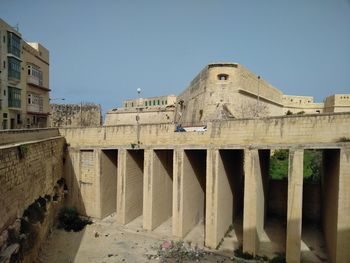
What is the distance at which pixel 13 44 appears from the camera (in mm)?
20266

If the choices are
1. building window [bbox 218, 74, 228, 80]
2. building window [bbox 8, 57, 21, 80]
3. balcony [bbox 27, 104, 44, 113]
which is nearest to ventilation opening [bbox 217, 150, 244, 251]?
building window [bbox 218, 74, 228, 80]

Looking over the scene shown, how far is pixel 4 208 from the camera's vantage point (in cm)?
965

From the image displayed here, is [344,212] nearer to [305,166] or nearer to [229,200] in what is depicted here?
[229,200]

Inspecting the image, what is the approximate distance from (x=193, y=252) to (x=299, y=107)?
34193mm

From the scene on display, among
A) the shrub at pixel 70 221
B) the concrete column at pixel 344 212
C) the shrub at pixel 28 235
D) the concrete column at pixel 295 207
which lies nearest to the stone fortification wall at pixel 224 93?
the shrub at pixel 70 221

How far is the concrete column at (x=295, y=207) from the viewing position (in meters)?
11.6

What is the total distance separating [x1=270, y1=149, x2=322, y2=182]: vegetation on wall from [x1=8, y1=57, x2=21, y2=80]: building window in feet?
69.7

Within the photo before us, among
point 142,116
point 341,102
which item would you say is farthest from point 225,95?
point 341,102

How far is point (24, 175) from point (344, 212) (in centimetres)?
1327

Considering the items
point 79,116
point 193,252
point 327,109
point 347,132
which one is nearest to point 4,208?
point 193,252

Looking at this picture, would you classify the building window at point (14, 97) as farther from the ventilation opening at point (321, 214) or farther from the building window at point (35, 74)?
the ventilation opening at point (321, 214)

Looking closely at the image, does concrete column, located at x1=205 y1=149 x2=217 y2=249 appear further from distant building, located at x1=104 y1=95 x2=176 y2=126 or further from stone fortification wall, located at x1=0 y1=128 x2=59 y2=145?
distant building, located at x1=104 y1=95 x2=176 y2=126

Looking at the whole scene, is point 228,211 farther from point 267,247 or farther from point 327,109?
point 327,109

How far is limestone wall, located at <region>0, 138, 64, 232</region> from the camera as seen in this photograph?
991 centimetres
